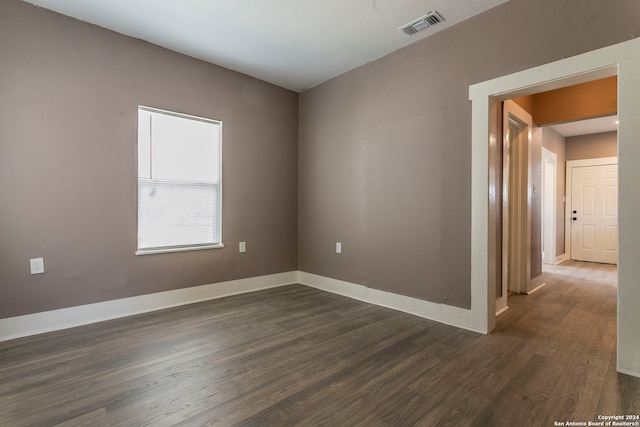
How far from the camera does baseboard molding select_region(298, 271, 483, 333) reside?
2807 millimetres

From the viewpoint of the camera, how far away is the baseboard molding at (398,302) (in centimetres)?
281

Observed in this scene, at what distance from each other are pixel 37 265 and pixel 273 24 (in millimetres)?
2982

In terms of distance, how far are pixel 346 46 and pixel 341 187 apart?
5.29 feet

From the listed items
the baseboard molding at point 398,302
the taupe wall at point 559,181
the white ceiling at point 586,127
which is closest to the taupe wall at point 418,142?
the baseboard molding at point 398,302

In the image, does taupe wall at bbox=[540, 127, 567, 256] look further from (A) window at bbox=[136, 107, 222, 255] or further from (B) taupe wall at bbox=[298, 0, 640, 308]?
(A) window at bbox=[136, 107, 222, 255]

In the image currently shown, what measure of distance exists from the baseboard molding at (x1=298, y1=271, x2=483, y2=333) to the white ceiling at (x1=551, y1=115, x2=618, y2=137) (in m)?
4.85

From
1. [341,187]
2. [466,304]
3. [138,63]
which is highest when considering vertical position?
[138,63]

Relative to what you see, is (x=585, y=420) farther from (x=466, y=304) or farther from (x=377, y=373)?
(x=466, y=304)

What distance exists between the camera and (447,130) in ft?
9.54

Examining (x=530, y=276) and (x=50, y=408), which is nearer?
(x=50, y=408)

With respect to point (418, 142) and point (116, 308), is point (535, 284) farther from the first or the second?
point (116, 308)

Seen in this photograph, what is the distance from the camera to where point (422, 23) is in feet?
9.18

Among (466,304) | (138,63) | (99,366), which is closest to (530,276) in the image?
(466,304)

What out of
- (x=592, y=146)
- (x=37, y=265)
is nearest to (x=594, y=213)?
(x=592, y=146)
